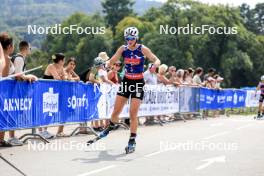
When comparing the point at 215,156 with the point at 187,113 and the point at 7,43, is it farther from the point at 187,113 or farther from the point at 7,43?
the point at 187,113

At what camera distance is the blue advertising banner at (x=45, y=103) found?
11.0 metres

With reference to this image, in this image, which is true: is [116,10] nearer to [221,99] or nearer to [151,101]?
[221,99]

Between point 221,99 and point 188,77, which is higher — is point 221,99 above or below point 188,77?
below

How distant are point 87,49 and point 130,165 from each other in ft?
314

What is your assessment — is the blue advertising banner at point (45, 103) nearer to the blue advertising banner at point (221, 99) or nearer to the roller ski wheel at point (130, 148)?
the roller ski wheel at point (130, 148)

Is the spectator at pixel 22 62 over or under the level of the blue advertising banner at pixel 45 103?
over

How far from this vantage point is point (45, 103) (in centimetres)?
1242

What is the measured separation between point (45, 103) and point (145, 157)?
356 cm

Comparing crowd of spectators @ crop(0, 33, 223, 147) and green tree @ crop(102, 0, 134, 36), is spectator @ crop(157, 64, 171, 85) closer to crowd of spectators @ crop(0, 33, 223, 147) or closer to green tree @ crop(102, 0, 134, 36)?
crowd of spectators @ crop(0, 33, 223, 147)

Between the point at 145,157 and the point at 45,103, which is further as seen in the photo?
the point at 45,103

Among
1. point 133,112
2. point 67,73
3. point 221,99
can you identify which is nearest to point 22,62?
point 133,112

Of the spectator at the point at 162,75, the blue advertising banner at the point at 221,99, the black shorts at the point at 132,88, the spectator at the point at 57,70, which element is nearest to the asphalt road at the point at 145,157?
the spectator at the point at 57,70

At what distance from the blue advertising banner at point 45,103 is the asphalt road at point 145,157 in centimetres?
55

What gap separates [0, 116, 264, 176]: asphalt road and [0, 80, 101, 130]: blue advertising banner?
0.55m
